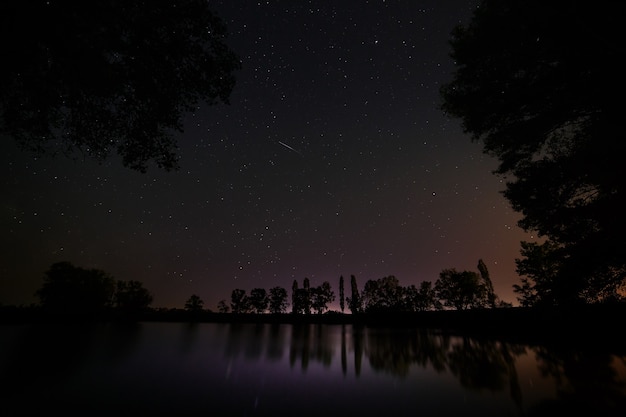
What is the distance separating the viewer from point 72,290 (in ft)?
217

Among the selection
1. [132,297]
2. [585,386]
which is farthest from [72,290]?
[585,386]

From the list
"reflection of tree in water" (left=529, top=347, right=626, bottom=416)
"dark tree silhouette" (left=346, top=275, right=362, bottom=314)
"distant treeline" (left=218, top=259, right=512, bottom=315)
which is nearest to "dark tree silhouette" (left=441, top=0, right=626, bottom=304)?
"reflection of tree in water" (left=529, top=347, right=626, bottom=416)

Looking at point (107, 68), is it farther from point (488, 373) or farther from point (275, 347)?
point (275, 347)

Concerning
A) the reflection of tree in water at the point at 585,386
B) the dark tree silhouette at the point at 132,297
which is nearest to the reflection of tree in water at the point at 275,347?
the reflection of tree in water at the point at 585,386

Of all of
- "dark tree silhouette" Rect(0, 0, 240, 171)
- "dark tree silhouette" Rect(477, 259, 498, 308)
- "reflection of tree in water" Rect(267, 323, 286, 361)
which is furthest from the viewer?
"dark tree silhouette" Rect(477, 259, 498, 308)

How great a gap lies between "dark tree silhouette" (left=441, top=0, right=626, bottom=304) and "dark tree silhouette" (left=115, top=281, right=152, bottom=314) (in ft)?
364

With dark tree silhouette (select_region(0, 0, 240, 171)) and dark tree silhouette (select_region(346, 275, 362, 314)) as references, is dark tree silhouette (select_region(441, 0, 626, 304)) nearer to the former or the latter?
dark tree silhouette (select_region(0, 0, 240, 171))

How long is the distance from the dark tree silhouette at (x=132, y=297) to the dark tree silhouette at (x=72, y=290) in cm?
2289

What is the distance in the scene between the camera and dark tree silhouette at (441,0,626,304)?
5633 millimetres

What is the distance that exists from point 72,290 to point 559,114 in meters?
91.5

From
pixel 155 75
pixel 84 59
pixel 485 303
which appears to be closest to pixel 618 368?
pixel 155 75

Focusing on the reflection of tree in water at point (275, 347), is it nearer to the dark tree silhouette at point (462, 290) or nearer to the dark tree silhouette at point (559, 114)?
the dark tree silhouette at point (559, 114)

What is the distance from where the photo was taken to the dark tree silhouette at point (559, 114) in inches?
222

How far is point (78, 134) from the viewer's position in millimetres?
7746
